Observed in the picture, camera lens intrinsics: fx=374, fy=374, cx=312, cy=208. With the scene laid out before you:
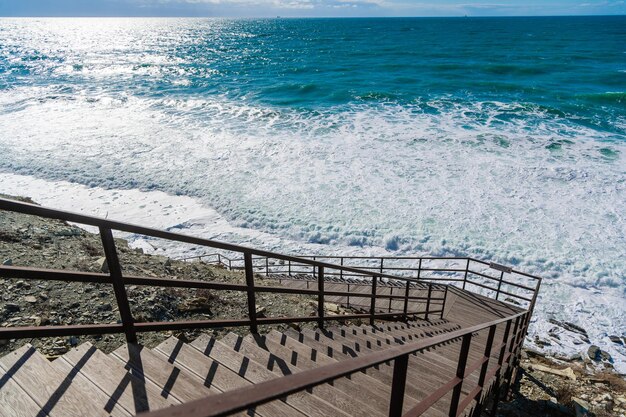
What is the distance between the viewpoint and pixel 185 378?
2.73 m

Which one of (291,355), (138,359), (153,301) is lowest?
(153,301)

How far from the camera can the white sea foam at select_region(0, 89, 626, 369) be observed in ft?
46.6

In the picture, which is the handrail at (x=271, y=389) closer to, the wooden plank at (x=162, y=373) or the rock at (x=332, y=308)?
the wooden plank at (x=162, y=373)

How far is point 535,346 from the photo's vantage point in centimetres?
1013

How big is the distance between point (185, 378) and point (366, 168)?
61.3 ft

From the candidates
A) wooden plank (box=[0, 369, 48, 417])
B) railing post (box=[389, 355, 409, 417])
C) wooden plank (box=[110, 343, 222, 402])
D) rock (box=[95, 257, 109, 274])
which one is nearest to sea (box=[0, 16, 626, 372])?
rock (box=[95, 257, 109, 274])

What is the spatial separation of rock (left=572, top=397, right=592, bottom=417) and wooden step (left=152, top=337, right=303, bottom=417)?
654cm

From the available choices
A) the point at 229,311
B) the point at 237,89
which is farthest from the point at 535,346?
the point at 237,89

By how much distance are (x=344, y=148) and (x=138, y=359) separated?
2160 cm

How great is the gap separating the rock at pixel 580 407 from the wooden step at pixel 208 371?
654 cm

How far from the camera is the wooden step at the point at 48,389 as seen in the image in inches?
86.9

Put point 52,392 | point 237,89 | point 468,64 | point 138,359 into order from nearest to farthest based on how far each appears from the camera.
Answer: point 52,392
point 138,359
point 237,89
point 468,64

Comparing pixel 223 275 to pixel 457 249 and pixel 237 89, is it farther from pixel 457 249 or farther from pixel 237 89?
pixel 237 89

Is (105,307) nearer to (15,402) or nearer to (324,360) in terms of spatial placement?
(324,360)
